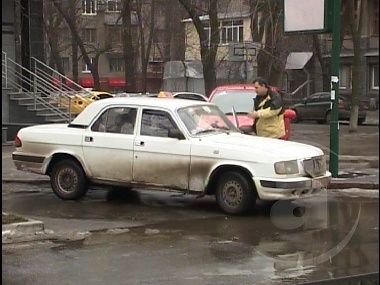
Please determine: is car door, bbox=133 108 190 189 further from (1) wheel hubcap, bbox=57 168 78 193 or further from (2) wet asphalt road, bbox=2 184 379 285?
(1) wheel hubcap, bbox=57 168 78 193

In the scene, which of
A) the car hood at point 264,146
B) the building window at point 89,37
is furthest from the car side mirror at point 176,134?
the building window at point 89,37

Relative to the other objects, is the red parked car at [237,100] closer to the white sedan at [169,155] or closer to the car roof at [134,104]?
the car roof at [134,104]

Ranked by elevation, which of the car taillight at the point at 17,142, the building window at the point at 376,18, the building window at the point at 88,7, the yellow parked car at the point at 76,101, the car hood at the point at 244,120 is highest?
the building window at the point at 88,7

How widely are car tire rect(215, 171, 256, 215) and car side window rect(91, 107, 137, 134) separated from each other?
1571 mm

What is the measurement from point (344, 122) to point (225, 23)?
12.7m

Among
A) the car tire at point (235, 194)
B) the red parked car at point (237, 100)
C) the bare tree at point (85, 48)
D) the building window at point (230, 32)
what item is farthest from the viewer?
the building window at point (230, 32)

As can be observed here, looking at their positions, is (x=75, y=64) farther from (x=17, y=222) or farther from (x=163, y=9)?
(x=17, y=222)

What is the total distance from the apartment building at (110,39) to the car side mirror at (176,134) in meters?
1.84

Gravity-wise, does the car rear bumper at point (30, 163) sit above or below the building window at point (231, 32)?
below

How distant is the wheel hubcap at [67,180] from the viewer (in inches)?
408

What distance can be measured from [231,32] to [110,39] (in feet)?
10.7

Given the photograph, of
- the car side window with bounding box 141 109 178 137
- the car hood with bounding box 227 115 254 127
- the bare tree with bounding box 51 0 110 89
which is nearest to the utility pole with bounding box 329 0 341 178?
the car hood with bounding box 227 115 254 127

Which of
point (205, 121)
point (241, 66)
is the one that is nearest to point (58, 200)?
point (205, 121)

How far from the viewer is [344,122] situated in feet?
87.4
